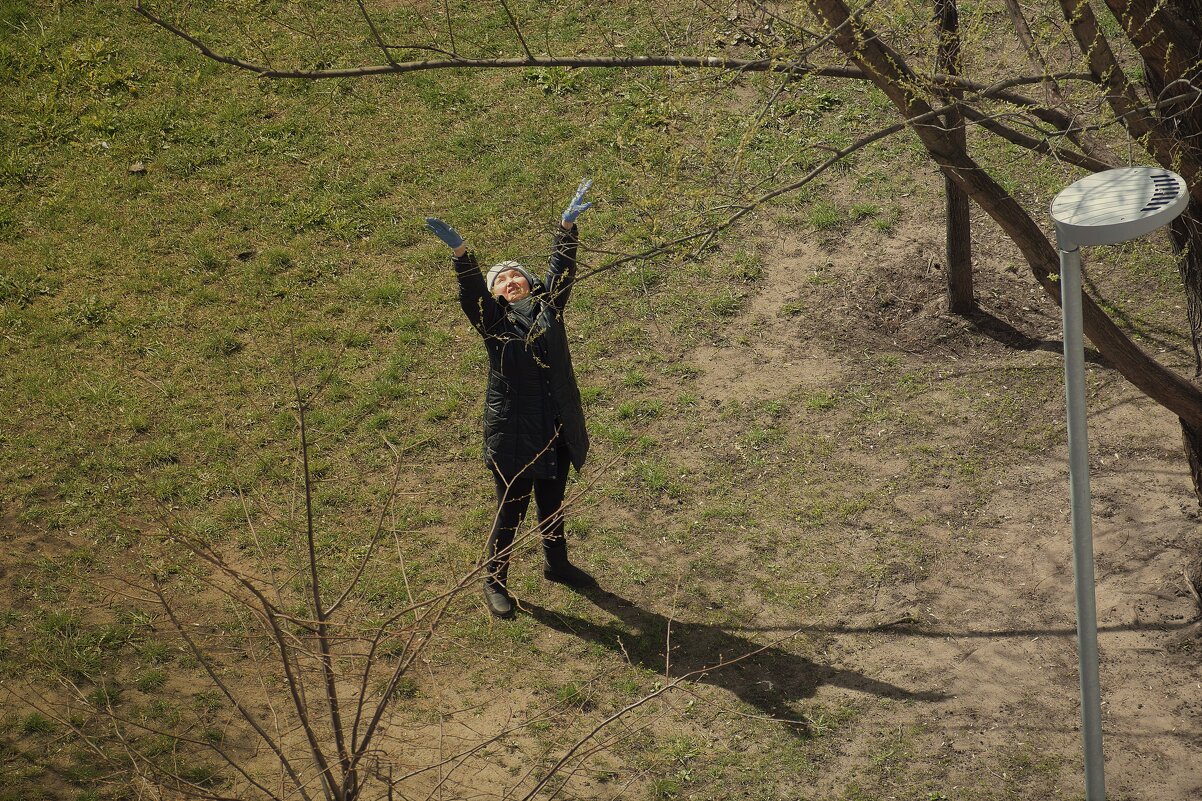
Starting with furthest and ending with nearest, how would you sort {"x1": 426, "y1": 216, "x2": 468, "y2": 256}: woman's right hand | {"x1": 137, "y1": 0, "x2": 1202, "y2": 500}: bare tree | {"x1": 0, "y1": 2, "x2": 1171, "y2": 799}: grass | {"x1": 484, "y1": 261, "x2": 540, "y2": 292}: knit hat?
1. {"x1": 0, "y1": 2, "x2": 1171, "y2": 799}: grass
2. {"x1": 484, "y1": 261, "x2": 540, "y2": 292}: knit hat
3. {"x1": 426, "y1": 216, "x2": 468, "y2": 256}: woman's right hand
4. {"x1": 137, "y1": 0, "x2": 1202, "y2": 500}: bare tree

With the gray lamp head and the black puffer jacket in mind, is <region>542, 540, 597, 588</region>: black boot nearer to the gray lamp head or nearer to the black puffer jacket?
the black puffer jacket

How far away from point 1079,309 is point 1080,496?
1.97ft

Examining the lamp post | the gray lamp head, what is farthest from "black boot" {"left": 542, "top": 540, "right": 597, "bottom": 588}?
the gray lamp head

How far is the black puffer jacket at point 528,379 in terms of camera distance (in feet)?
21.0

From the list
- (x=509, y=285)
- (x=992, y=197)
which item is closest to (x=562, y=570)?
(x=509, y=285)

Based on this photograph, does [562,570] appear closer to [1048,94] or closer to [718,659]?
[718,659]

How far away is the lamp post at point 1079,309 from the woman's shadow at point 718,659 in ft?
7.65

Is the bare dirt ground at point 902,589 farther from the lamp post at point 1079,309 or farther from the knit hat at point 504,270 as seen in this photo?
the lamp post at point 1079,309

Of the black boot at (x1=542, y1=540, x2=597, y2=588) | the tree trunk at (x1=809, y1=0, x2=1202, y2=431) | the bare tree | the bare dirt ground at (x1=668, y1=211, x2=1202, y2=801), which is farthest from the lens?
the black boot at (x1=542, y1=540, x2=597, y2=588)

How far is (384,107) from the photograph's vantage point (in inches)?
446

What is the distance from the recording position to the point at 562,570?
715 centimetres

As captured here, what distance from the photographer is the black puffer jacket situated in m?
6.39

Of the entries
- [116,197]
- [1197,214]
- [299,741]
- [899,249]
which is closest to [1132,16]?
[1197,214]

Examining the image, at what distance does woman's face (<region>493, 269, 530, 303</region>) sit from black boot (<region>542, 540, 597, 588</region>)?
5.17ft
